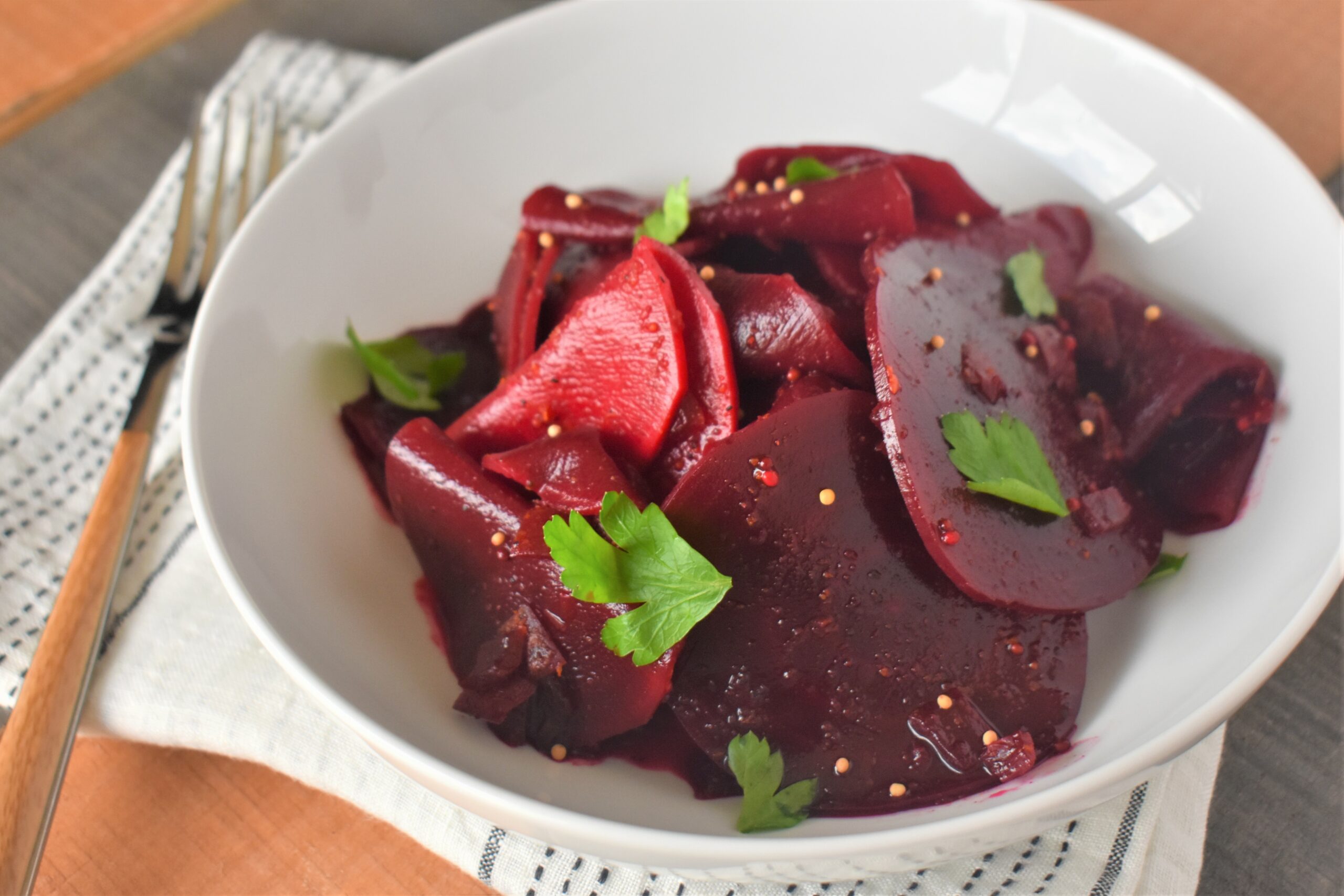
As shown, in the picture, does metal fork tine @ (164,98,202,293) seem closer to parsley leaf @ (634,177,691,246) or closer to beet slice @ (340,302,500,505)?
beet slice @ (340,302,500,505)

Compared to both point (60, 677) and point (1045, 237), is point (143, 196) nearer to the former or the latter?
point (60, 677)

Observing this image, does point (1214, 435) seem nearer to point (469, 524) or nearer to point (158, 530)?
point (469, 524)

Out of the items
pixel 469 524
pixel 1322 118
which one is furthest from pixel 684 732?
pixel 1322 118

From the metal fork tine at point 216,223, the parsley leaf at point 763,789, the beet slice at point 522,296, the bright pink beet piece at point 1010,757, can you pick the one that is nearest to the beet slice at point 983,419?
the bright pink beet piece at point 1010,757

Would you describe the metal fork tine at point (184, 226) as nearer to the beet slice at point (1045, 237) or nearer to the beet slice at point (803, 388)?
the beet slice at point (803, 388)

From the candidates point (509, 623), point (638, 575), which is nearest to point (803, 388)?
point (638, 575)

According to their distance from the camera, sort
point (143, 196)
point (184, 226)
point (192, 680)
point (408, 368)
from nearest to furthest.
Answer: point (192, 680) → point (408, 368) → point (184, 226) → point (143, 196)
